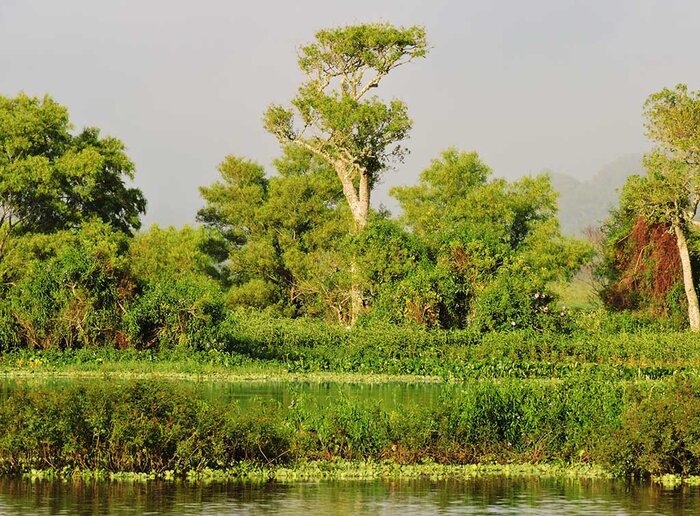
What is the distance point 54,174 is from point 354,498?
3142 centimetres

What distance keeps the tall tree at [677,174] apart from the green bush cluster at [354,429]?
85.6 ft

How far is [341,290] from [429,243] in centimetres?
502

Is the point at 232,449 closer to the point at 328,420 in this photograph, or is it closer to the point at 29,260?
the point at 328,420

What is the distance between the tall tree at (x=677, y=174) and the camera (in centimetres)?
4247

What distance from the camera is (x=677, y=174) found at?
42875 millimetres

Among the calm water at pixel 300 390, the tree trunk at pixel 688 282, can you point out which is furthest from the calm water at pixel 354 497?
the tree trunk at pixel 688 282

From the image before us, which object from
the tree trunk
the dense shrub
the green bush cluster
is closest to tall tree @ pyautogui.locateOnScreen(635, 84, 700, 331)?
the tree trunk

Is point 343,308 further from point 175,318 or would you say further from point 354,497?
point 354,497

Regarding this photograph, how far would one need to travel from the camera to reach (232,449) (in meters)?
16.4

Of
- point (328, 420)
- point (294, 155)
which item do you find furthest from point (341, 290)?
point (328, 420)

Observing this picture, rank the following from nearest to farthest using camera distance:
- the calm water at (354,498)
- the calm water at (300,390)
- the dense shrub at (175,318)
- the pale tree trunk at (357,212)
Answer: the calm water at (354,498) → the calm water at (300,390) → the dense shrub at (175,318) → the pale tree trunk at (357,212)

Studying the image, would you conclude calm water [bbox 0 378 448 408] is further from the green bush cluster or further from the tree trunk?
the tree trunk

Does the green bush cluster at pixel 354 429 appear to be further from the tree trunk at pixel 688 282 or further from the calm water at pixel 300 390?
the tree trunk at pixel 688 282

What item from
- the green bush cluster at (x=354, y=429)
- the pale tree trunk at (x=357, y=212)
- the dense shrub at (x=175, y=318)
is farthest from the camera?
the pale tree trunk at (x=357, y=212)
